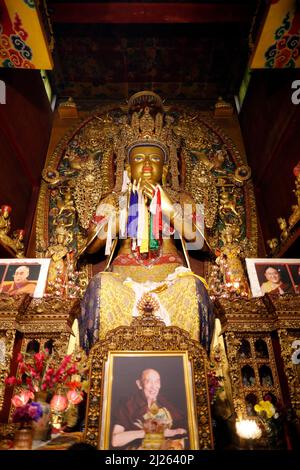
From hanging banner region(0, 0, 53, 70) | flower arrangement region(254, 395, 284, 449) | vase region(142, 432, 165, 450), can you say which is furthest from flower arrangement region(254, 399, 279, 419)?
hanging banner region(0, 0, 53, 70)

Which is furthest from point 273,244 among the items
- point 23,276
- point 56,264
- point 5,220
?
point 5,220

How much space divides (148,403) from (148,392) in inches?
2.4

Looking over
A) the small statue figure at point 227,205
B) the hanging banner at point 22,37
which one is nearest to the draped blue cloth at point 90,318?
the small statue figure at point 227,205

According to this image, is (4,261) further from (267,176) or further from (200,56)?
(200,56)

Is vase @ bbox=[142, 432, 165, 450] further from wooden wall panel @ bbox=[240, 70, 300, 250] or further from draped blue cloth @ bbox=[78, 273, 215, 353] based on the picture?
wooden wall panel @ bbox=[240, 70, 300, 250]

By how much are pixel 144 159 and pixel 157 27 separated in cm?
243

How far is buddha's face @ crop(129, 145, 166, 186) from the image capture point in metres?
4.57

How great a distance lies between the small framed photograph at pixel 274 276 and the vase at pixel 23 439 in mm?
2107

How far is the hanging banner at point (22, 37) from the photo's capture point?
3732 millimetres

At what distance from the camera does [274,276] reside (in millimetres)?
3289

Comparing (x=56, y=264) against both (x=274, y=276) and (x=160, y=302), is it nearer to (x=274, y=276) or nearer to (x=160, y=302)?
(x=160, y=302)

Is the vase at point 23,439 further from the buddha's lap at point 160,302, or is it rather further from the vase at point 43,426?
the buddha's lap at point 160,302

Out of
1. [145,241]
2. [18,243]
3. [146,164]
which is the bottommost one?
[145,241]

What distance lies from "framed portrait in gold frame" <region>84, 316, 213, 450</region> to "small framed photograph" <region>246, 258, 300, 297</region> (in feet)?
3.80
